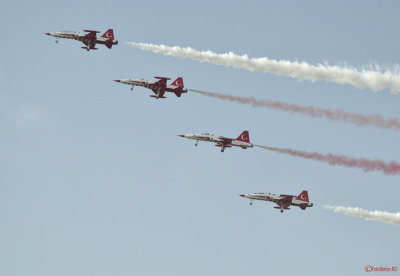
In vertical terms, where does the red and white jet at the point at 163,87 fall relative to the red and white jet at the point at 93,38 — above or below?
below

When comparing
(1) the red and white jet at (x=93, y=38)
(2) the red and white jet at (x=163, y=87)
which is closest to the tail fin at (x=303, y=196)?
(2) the red and white jet at (x=163, y=87)

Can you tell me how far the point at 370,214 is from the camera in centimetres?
9744

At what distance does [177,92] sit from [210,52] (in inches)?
293

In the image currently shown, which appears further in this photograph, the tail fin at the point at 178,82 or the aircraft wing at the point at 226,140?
the aircraft wing at the point at 226,140

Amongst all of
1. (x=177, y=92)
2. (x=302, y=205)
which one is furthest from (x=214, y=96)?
(x=302, y=205)

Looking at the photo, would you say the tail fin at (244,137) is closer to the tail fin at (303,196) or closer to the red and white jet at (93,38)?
the tail fin at (303,196)

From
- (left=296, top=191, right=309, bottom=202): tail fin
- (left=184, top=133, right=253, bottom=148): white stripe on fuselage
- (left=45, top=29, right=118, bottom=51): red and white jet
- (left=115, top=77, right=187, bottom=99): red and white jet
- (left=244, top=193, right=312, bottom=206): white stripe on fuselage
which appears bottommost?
(left=244, top=193, right=312, bottom=206): white stripe on fuselage

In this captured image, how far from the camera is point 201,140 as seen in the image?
11238cm

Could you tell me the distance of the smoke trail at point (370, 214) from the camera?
94.4 metres

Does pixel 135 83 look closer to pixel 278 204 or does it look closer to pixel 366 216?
pixel 278 204

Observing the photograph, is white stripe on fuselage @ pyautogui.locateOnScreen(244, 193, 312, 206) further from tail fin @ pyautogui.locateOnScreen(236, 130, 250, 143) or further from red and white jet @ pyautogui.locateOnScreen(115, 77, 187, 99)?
red and white jet @ pyautogui.locateOnScreen(115, 77, 187, 99)

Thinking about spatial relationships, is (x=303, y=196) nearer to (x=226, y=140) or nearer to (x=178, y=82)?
(x=226, y=140)

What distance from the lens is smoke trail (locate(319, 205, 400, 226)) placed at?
9444 cm

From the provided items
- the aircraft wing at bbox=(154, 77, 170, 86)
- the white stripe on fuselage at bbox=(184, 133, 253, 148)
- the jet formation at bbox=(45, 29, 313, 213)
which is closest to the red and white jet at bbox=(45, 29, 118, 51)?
the jet formation at bbox=(45, 29, 313, 213)
